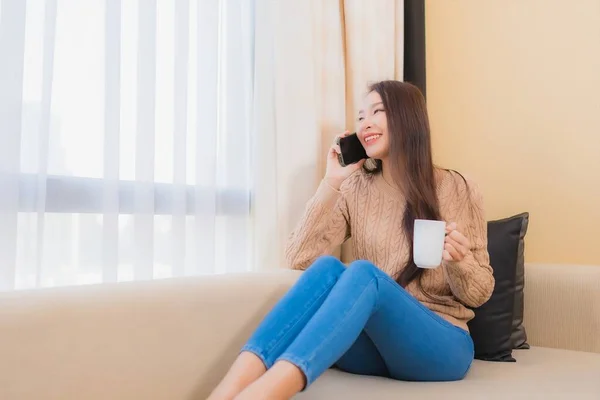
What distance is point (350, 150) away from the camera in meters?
1.78

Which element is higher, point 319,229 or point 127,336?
point 319,229

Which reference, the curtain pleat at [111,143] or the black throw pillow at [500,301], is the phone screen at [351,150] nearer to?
the black throw pillow at [500,301]

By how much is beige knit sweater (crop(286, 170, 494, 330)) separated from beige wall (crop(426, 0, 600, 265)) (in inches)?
21.3

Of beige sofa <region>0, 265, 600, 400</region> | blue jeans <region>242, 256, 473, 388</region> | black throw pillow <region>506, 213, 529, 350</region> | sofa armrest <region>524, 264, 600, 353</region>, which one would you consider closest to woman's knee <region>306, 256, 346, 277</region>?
blue jeans <region>242, 256, 473, 388</region>

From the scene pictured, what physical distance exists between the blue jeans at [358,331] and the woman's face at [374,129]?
47 centimetres

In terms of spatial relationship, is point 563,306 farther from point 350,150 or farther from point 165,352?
point 165,352

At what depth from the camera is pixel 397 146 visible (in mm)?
1648

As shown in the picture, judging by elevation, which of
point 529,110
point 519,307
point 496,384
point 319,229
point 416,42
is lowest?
point 496,384

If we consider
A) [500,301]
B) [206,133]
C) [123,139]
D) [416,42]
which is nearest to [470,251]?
[500,301]

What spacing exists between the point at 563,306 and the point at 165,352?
1.16 m

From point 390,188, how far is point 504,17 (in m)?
0.91

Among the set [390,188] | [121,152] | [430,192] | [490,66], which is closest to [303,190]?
[390,188]

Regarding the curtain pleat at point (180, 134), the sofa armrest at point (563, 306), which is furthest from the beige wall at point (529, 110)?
the curtain pleat at point (180, 134)

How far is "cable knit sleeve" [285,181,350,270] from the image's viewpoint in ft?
5.50
